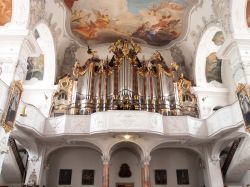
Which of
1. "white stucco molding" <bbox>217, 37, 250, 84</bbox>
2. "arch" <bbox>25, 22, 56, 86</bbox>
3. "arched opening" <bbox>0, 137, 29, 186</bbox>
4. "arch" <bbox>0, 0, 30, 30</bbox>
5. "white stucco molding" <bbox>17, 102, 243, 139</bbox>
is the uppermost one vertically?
"arch" <bbox>25, 22, 56, 86</bbox>

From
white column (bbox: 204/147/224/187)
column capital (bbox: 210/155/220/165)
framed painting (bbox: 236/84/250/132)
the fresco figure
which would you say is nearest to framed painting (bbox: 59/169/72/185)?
white column (bbox: 204/147/224/187)

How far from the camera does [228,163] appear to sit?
41.1ft

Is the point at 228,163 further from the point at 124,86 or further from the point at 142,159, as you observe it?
the point at 124,86

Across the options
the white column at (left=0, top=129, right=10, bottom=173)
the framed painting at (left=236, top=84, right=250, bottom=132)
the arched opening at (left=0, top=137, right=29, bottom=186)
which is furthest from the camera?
the arched opening at (left=0, top=137, right=29, bottom=186)

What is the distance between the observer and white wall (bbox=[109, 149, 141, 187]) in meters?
13.7

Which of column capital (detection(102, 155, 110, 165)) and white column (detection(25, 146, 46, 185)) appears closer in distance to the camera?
white column (detection(25, 146, 46, 185))

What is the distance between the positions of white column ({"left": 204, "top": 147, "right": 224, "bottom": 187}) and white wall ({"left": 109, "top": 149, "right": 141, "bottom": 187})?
331 cm

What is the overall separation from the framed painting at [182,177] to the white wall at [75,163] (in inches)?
157

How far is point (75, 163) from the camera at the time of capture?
14.1 metres

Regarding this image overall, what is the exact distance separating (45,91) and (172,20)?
7658 millimetres

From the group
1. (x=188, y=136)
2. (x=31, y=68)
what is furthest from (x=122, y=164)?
(x=31, y=68)

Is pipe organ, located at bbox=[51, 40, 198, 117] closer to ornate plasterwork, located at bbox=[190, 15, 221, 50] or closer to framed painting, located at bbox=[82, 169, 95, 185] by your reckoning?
ornate plasterwork, located at bbox=[190, 15, 221, 50]

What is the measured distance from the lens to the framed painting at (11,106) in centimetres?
817

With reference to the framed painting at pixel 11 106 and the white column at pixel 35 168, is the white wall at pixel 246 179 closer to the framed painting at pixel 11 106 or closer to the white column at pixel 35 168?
the white column at pixel 35 168
